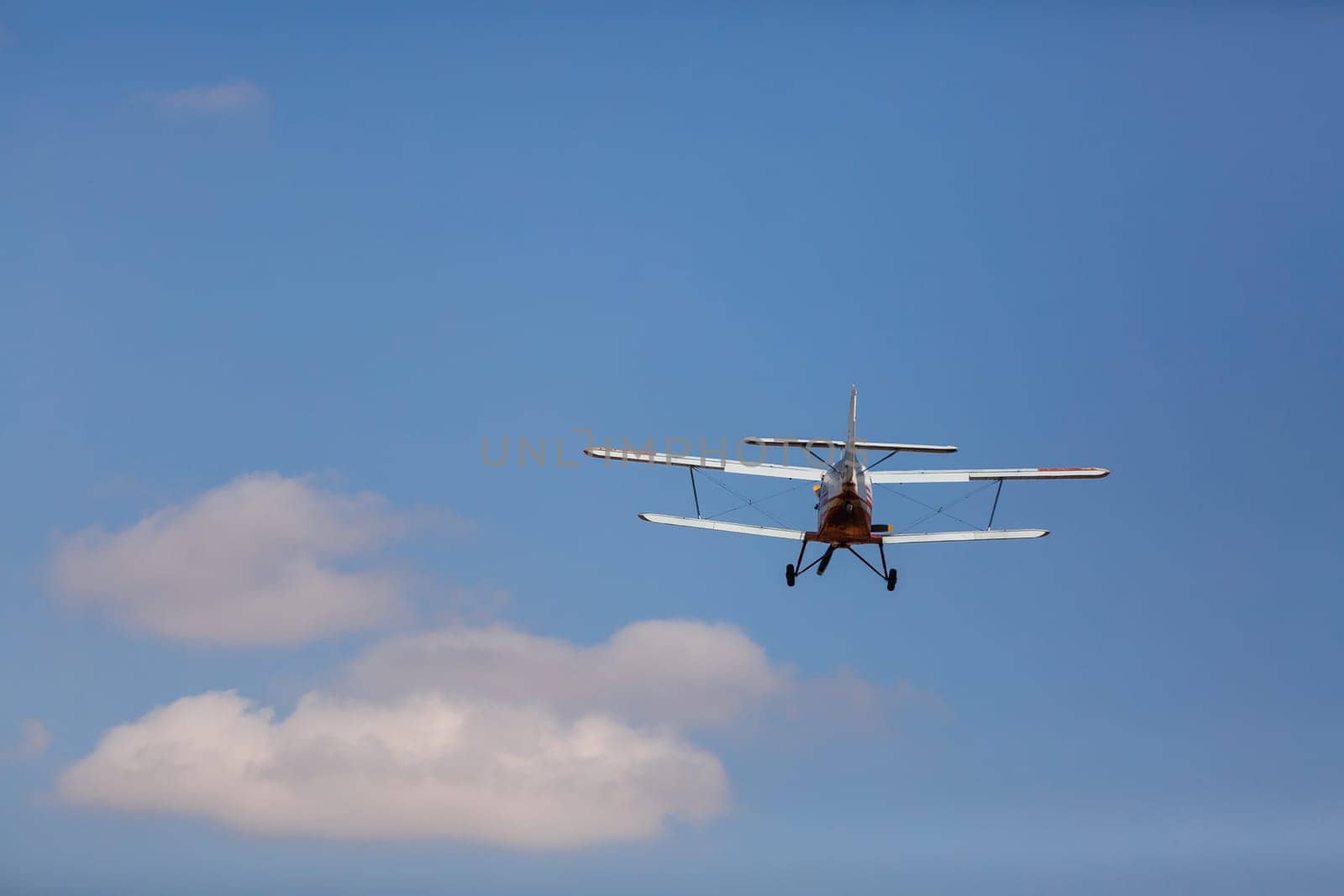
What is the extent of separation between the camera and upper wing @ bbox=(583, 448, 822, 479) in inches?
2756

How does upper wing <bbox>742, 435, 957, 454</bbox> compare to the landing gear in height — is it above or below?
above

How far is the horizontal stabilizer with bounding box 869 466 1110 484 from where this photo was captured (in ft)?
232

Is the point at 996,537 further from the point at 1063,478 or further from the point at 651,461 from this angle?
the point at 651,461

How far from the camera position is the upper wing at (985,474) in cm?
7075

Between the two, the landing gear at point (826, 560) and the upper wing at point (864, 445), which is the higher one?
the upper wing at point (864, 445)

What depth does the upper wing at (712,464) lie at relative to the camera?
70.0 m

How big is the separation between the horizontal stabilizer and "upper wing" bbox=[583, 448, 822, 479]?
328cm

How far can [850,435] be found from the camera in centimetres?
6488

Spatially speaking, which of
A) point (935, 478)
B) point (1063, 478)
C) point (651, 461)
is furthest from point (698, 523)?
point (1063, 478)

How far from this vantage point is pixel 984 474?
71.3m

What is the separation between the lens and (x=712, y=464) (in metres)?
71.2

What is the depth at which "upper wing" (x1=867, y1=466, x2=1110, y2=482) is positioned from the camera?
70750 millimetres

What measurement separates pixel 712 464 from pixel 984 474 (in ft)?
38.8

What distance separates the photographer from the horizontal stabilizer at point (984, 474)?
70.8m
